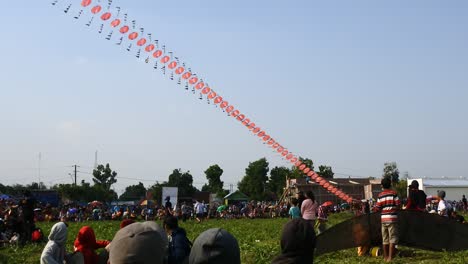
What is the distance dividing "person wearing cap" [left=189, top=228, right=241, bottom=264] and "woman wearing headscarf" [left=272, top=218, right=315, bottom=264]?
38.0 inches

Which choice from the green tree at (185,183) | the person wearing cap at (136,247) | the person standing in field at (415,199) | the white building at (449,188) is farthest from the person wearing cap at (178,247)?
the green tree at (185,183)

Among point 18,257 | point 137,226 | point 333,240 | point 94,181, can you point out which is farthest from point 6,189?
point 137,226

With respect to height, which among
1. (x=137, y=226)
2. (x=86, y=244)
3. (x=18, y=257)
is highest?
(x=137, y=226)

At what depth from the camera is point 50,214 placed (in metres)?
32.2

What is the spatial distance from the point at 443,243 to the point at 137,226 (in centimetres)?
919

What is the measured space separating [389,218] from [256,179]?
76025mm

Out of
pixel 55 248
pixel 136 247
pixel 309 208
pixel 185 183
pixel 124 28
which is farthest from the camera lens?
pixel 185 183

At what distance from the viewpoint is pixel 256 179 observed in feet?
282

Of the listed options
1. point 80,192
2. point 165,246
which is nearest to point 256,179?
point 80,192

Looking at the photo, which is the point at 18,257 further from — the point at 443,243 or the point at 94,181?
the point at 94,181

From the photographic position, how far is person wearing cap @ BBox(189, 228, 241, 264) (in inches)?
125

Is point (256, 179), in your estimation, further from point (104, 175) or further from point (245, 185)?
point (104, 175)

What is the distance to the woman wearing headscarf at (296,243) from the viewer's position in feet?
13.5

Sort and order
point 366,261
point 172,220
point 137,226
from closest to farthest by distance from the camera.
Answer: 1. point 137,226
2. point 172,220
3. point 366,261
